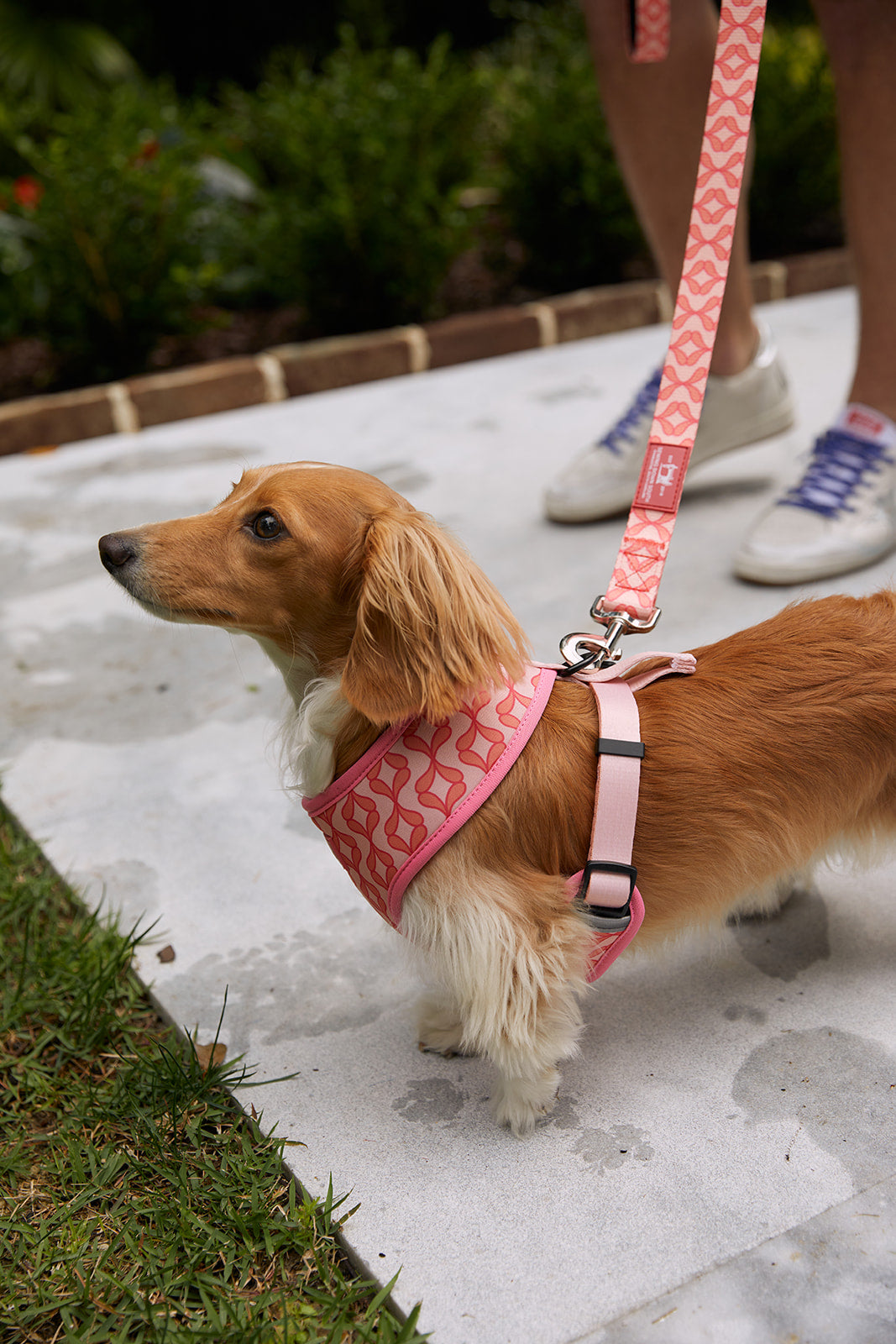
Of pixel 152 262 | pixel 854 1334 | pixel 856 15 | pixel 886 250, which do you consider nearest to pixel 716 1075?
pixel 854 1334

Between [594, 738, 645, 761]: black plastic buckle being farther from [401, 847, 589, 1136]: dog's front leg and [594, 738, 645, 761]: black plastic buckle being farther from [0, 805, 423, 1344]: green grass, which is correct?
[0, 805, 423, 1344]: green grass

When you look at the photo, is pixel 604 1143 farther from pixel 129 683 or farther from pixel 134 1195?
pixel 129 683

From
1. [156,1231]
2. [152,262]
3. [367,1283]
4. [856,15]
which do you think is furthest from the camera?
[152,262]

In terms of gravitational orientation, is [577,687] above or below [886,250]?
below

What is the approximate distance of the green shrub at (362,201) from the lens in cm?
543

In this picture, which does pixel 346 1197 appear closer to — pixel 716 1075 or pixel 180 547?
pixel 716 1075

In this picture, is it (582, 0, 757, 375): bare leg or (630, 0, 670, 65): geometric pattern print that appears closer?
(630, 0, 670, 65): geometric pattern print

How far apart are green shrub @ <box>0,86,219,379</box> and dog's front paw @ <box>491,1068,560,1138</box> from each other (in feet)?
15.0

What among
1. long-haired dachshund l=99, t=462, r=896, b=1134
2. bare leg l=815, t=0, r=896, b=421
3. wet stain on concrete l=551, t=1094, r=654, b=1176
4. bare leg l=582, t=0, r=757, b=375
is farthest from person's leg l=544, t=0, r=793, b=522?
wet stain on concrete l=551, t=1094, r=654, b=1176

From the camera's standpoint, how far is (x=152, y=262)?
522 centimetres

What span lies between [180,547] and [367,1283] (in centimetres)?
103

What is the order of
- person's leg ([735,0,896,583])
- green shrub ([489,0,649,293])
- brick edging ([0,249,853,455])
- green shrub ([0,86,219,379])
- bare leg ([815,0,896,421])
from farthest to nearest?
green shrub ([489,0,649,293]) → green shrub ([0,86,219,379]) → brick edging ([0,249,853,455]) → person's leg ([735,0,896,583]) → bare leg ([815,0,896,421])

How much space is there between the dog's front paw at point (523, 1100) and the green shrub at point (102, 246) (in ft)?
15.0

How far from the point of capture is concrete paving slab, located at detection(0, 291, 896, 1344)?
1.37 m
